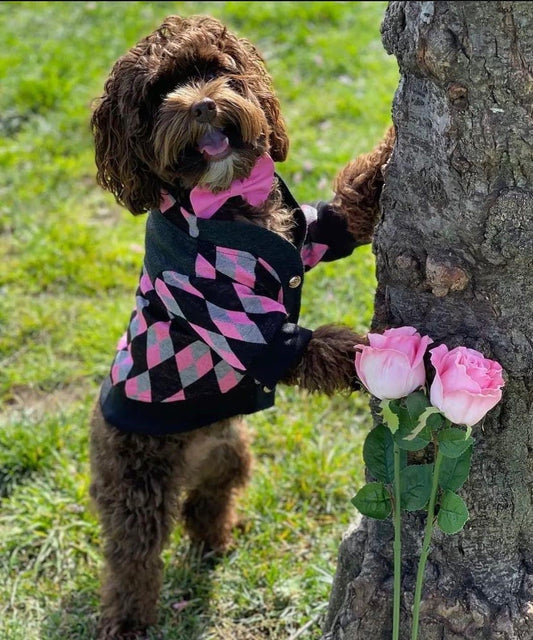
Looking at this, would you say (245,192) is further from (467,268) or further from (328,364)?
(467,268)

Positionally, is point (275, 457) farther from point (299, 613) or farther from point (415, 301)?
point (415, 301)

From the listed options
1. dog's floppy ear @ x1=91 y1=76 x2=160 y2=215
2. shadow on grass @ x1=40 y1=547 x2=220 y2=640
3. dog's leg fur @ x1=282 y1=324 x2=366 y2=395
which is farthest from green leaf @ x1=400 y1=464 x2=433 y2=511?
shadow on grass @ x1=40 y1=547 x2=220 y2=640

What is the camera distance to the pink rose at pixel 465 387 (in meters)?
1.93

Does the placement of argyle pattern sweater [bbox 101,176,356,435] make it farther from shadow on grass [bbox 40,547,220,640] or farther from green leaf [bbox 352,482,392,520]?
shadow on grass [bbox 40,547,220,640]

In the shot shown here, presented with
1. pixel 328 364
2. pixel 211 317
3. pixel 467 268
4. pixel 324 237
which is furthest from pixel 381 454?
pixel 324 237

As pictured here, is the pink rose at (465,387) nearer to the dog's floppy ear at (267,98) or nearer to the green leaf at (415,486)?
the green leaf at (415,486)

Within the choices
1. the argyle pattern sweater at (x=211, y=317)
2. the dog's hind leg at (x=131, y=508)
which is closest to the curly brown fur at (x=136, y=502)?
the dog's hind leg at (x=131, y=508)

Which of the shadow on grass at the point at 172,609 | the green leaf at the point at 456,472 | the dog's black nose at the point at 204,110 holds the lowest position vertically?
the shadow on grass at the point at 172,609

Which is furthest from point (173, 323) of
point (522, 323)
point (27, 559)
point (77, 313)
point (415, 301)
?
point (77, 313)

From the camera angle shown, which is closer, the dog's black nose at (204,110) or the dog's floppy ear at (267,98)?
the dog's black nose at (204,110)

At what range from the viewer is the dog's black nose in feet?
8.05

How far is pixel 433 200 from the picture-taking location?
7.05ft

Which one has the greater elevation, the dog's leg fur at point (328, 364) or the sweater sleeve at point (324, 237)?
the sweater sleeve at point (324, 237)

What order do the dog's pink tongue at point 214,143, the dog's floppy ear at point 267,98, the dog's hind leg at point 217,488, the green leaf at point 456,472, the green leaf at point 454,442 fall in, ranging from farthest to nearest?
the dog's hind leg at point 217,488
the dog's floppy ear at point 267,98
the dog's pink tongue at point 214,143
the green leaf at point 456,472
the green leaf at point 454,442
